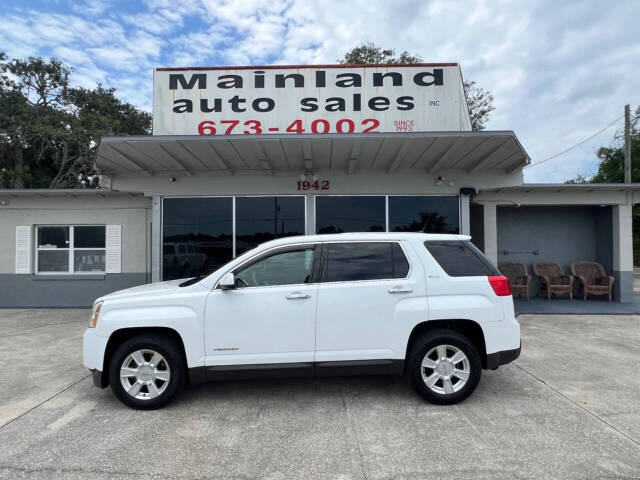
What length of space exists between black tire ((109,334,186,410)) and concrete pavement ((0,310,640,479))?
0.12 meters

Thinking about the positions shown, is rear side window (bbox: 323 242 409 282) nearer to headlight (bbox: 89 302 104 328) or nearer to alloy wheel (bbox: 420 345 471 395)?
alloy wheel (bbox: 420 345 471 395)

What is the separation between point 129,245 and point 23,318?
2838 millimetres

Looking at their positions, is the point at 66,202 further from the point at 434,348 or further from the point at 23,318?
the point at 434,348

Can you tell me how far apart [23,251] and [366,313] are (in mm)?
10683

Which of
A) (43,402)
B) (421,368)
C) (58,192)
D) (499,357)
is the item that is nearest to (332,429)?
(421,368)

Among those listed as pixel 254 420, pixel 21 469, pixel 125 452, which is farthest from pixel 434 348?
pixel 21 469

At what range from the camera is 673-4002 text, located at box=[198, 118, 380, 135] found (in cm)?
848

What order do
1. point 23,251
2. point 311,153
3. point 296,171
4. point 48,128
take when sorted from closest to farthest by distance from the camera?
1. point 311,153
2. point 296,171
3. point 23,251
4. point 48,128

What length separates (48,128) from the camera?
910 inches

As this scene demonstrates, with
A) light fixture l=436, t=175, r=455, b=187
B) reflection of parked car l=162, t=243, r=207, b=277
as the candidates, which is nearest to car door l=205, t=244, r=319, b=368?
reflection of parked car l=162, t=243, r=207, b=277

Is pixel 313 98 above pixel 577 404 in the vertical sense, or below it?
above

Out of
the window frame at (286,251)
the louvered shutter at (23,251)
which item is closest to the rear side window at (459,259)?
the window frame at (286,251)

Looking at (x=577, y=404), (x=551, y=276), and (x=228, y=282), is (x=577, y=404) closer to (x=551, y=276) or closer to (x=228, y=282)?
(x=228, y=282)

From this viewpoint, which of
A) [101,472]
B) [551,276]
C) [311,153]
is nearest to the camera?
[101,472]
